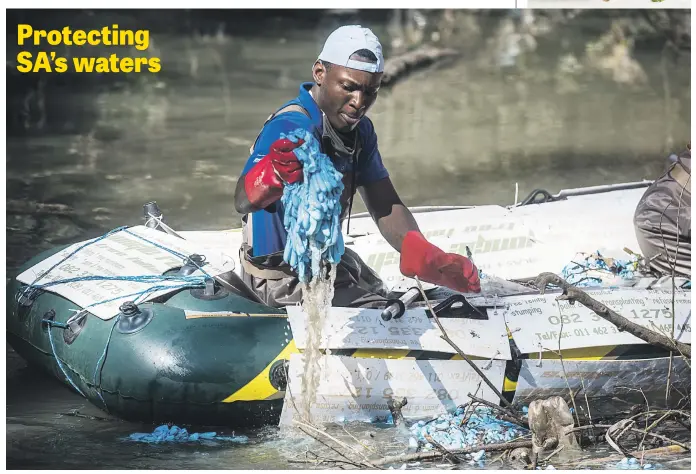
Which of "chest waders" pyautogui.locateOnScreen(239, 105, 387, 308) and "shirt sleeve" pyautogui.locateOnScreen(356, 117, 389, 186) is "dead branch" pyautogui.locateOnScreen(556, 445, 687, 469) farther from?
"shirt sleeve" pyautogui.locateOnScreen(356, 117, 389, 186)

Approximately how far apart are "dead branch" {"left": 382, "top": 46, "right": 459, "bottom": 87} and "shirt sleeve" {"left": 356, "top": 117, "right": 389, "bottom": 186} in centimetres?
770

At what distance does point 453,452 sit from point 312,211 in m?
1.28

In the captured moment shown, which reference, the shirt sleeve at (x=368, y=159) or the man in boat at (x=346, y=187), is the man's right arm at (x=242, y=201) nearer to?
the man in boat at (x=346, y=187)

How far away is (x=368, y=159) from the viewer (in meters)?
6.60

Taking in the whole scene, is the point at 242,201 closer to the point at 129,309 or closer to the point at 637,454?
the point at 129,309

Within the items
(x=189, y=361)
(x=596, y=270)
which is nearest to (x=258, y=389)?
(x=189, y=361)

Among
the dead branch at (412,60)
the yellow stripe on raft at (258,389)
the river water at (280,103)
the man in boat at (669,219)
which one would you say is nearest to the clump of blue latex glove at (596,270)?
the man in boat at (669,219)

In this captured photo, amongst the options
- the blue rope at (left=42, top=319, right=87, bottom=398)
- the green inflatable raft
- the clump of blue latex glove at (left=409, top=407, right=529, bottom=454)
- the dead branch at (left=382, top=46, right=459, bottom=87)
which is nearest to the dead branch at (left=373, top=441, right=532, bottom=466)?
the clump of blue latex glove at (left=409, top=407, right=529, bottom=454)

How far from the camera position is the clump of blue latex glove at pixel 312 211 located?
225 inches

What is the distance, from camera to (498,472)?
5750 millimetres

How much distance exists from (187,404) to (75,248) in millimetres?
1596

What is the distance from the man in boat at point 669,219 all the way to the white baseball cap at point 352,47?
2.21 metres

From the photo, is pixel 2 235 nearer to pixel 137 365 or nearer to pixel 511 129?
pixel 137 365

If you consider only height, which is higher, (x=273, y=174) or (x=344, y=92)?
(x=344, y=92)
